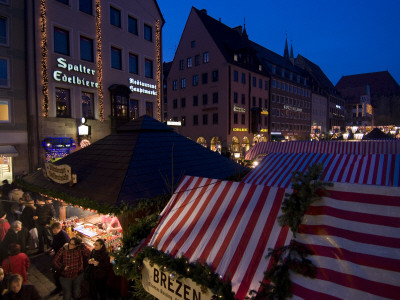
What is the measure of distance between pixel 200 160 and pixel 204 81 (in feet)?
102

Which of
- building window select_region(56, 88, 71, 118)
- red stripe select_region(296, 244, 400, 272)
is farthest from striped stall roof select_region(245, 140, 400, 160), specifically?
building window select_region(56, 88, 71, 118)

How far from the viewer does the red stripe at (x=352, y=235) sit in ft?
8.76

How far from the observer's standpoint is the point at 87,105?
19.0 metres

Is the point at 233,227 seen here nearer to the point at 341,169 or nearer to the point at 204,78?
the point at 341,169

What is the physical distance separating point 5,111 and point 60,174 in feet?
38.7

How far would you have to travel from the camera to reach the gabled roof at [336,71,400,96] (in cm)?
8119

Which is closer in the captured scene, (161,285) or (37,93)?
(161,285)

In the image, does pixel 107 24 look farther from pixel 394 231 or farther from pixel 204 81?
pixel 394 231

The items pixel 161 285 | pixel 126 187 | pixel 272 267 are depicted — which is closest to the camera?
pixel 272 267

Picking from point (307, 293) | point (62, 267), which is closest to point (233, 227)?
point (307, 293)

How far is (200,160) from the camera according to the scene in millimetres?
8617

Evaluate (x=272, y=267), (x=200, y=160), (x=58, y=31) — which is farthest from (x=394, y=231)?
(x=58, y=31)

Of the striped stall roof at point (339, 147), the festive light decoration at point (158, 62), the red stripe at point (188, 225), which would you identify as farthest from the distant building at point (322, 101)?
the red stripe at point (188, 225)

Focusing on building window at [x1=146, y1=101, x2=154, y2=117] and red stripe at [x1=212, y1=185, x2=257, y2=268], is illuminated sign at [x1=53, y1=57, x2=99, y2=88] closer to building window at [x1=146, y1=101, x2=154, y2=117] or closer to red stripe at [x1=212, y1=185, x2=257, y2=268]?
building window at [x1=146, y1=101, x2=154, y2=117]
